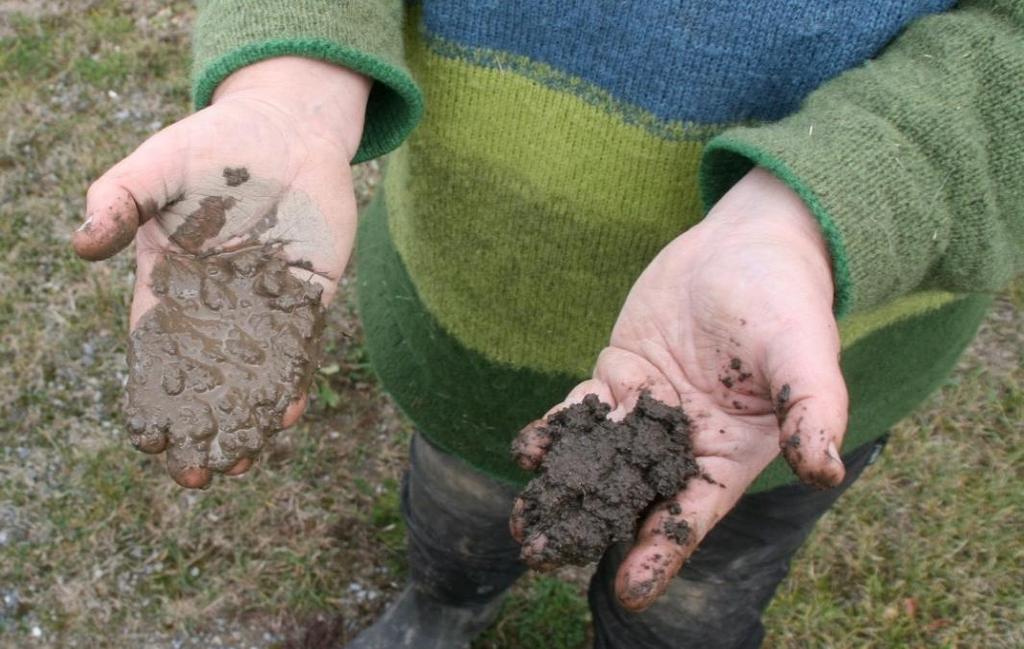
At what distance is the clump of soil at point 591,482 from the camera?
4.55 ft

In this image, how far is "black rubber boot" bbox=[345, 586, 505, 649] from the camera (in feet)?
8.36

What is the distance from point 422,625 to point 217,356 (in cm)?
136

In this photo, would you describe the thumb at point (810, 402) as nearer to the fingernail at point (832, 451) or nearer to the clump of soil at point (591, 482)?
the fingernail at point (832, 451)

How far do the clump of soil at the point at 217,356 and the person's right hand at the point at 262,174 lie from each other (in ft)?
0.06

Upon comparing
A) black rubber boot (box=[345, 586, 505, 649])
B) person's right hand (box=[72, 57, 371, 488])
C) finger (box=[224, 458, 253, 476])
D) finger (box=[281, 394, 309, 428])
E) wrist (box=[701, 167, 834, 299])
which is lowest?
black rubber boot (box=[345, 586, 505, 649])

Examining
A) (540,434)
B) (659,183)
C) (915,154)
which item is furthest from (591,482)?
(915,154)

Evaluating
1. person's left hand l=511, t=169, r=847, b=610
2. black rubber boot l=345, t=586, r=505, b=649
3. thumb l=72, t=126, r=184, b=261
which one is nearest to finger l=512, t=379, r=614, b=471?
person's left hand l=511, t=169, r=847, b=610

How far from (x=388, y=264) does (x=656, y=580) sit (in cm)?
101

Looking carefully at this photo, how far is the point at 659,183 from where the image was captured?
1.58 m

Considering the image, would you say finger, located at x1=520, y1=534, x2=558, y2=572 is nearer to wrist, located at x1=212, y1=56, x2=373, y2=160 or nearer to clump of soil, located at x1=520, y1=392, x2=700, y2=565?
clump of soil, located at x1=520, y1=392, x2=700, y2=565

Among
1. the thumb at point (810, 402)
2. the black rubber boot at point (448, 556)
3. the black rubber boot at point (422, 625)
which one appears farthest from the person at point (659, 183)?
the black rubber boot at point (422, 625)

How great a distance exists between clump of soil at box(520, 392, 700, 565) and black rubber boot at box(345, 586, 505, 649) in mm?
1216

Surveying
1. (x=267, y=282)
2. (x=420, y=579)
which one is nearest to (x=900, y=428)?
(x=420, y=579)

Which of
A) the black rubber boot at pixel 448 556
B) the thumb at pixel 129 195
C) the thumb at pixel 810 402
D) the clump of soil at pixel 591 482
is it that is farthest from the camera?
the black rubber boot at pixel 448 556
